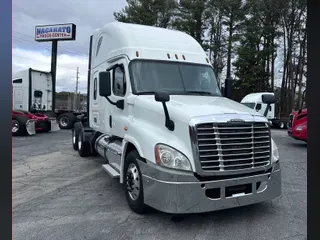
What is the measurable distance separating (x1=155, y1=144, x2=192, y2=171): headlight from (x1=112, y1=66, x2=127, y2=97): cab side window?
1828 millimetres

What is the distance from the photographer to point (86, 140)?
8633mm

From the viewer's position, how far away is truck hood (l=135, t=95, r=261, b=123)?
3.87 m

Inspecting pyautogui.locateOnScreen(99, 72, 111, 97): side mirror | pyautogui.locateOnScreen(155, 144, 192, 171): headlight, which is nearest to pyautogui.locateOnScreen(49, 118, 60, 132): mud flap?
pyautogui.locateOnScreen(99, 72, 111, 97): side mirror

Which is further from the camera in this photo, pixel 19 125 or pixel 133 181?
pixel 19 125

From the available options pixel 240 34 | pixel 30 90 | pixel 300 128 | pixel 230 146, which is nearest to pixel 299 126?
pixel 300 128

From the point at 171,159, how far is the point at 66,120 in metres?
16.7

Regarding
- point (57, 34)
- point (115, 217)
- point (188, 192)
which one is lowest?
point (115, 217)

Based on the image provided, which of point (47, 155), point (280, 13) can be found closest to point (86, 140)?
point (47, 155)

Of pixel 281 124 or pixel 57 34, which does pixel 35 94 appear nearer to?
pixel 57 34

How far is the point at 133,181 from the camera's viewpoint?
4.27m

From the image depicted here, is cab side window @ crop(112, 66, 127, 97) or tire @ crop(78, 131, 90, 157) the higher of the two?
cab side window @ crop(112, 66, 127, 97)

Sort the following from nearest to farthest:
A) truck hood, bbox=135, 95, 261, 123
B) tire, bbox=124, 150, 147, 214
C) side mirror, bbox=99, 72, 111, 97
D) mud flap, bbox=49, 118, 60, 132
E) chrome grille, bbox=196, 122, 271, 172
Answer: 1. chrome grille, bbox=196, 122, 271, 172
2. truck hood, bbox=135, 95, 261, 123
3. tire, bbox=124, 150, 147, 214
4. side mirror, bbox=99, 72, 111, 97
5. mud flap, bbox=49, 118, 60, 132

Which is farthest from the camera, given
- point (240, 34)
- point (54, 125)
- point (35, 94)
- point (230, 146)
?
point (240, 34)

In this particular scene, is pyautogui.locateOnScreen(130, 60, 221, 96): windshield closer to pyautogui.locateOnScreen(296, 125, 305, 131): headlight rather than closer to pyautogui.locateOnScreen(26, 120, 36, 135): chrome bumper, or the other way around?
pyautogui.locateOnScreen(296, 125, 305, 131): headlight
